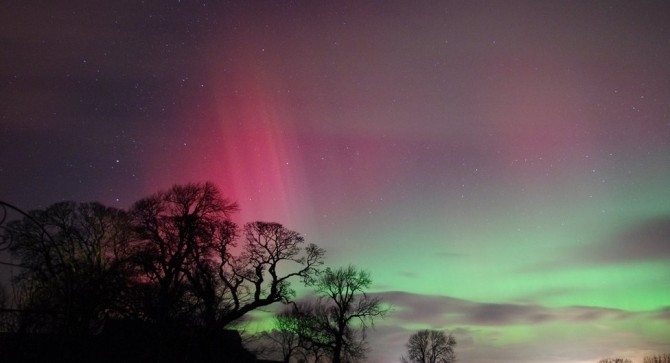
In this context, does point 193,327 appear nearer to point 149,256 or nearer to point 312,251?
point 149,256

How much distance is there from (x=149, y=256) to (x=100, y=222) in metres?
7.79

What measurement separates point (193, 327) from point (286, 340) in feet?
187

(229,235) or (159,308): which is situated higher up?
(229,235)

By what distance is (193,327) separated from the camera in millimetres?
26547

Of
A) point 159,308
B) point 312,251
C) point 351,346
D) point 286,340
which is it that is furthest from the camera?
point 286,340

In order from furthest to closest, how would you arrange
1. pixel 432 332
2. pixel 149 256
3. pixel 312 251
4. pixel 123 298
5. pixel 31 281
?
pixel 432 332 → pixel 312 251 → pixel 149 256 → pixel 123 298 → pixel 31 281

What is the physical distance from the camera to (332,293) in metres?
60.4

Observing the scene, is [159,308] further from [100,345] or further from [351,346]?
[351,346]

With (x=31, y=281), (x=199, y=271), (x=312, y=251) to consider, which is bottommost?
(x=31, y=281)

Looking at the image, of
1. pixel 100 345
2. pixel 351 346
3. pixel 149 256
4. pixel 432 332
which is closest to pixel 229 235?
pixel 149 256

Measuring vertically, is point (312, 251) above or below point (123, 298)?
above

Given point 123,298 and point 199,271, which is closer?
point 123,298

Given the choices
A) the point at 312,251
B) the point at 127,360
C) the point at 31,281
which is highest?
the point at 312,251

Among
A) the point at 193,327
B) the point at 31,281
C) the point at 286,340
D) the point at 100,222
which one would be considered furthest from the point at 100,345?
the point at 286,340
